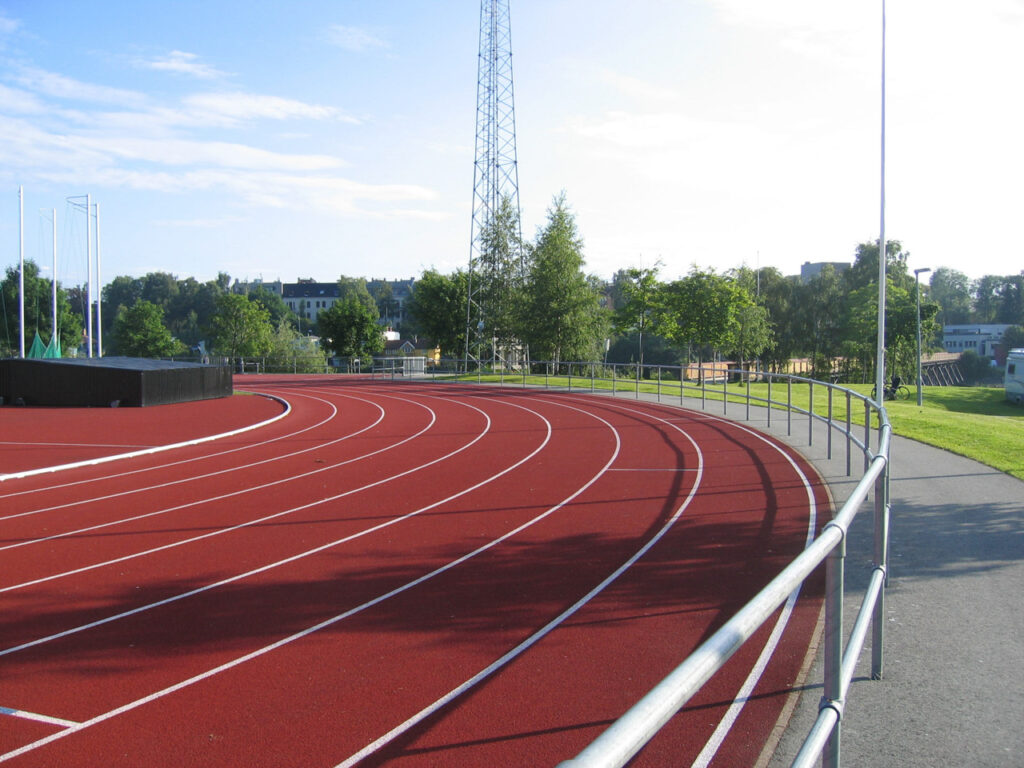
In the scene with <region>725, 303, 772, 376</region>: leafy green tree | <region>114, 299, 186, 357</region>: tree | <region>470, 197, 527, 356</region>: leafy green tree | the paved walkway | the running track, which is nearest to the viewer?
the paved walkway

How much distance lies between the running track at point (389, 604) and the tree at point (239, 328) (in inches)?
1958

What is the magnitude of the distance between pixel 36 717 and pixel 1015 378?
43.7 metres

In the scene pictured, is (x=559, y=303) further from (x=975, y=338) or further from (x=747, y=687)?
(x=975, y=338)

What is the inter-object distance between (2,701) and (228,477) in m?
8.50

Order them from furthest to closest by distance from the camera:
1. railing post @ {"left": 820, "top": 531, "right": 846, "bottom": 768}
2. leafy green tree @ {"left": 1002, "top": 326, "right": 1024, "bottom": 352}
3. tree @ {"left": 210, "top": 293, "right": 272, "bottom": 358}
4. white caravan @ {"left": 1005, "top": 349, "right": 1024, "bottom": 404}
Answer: leafy green tree @ {"left": 1002, "top": 326, "right": 1024, "bottom": 352} → tree @ {"left": 210, "top": 293, "right": 272, "bottom": 358} → white caravan @ {"left": 1005, "top": 349, "right": 1024, "bottom": 404} → railing post @ {"left": 820, "top": 531, "right": 846, "bottom": 768}

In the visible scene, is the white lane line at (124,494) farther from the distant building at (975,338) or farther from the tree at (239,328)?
the distant building at (975,338)

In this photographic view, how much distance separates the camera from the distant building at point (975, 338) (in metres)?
95.8

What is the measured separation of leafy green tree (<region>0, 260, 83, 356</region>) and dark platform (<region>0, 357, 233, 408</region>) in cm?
4741

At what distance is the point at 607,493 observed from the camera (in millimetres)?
11297

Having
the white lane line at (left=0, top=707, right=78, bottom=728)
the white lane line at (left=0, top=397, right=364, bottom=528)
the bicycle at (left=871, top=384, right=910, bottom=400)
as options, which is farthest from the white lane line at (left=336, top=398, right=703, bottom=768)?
the bicycle at (left=871, top=384, right=910, bottom=400)

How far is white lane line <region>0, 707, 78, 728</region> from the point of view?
479cm

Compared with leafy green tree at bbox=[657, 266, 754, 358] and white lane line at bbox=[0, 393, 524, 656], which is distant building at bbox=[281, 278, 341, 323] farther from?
white lane line at bbox=[0, 393, 524, 656]

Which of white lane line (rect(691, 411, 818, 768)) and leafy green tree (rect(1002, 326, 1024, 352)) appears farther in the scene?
leafy green tree (rect(1002, 326, 1024, 352))

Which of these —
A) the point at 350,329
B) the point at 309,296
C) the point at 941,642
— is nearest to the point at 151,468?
the point at 941,642
